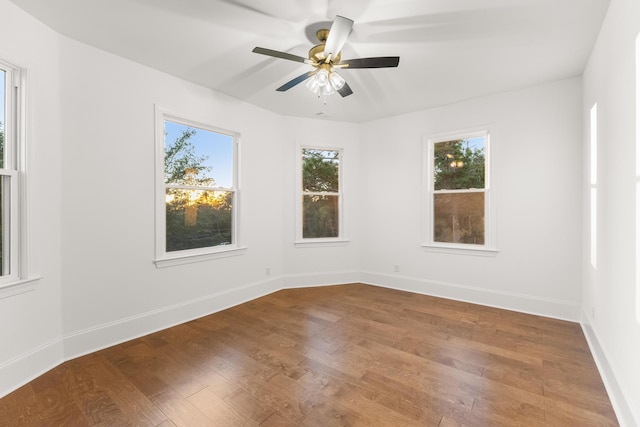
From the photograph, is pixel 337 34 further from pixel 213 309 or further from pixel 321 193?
pixel 213 309

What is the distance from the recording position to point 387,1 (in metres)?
2.07

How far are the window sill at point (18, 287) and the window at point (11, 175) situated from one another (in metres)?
0.03

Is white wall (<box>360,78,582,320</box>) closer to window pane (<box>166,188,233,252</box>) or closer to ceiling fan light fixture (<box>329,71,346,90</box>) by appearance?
ceiling fan light fixture (<box>329,71,346,90</box>)

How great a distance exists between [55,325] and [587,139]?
5222 mm

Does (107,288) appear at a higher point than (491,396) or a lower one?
higher

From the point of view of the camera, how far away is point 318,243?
4.86m

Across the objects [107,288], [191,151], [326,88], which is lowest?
[107,288]

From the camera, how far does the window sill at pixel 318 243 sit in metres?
4.77

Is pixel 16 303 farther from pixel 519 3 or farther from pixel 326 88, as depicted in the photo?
pixel 519 3

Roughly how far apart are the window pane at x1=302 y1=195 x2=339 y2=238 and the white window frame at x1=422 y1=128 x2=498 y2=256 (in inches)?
58.3

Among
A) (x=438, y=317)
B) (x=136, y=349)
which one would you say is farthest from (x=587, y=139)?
(x=136, y=349)

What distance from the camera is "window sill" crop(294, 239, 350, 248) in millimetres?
4766

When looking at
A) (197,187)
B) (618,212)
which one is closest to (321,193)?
(197,187)

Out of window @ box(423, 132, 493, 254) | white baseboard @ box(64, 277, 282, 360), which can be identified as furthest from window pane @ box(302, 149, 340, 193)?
white baseboard @ box(64, 277, 282, 360)
